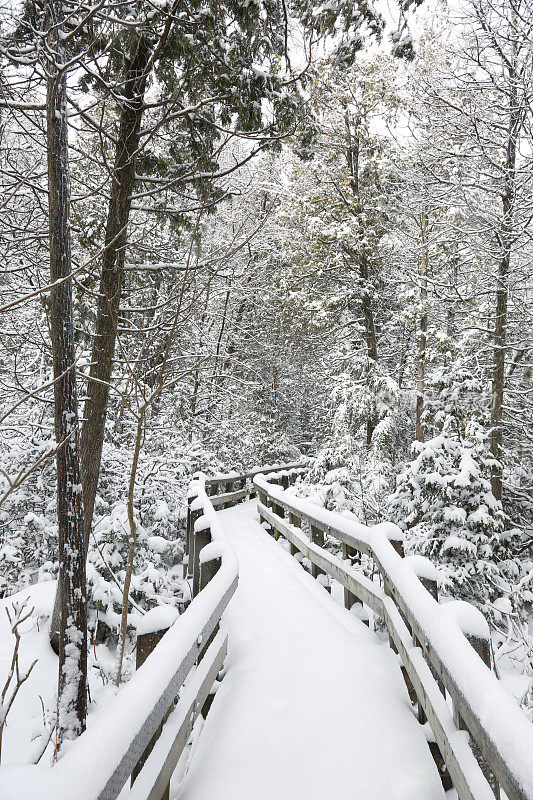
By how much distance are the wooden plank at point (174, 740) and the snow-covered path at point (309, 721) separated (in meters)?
0.35

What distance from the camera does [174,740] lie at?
7.53 ft

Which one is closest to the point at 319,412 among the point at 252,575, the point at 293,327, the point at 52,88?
the point at 293,327

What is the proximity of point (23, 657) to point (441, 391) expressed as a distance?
29.5 feet

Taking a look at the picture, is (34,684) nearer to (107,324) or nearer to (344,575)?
(344,575)

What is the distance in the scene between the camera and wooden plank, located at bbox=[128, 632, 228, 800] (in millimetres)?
1980

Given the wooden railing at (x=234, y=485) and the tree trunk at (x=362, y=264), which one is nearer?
the wooden railing at (x=234, y=485)

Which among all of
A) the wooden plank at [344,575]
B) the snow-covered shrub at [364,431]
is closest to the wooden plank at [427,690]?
the wooden plank at [344,575]

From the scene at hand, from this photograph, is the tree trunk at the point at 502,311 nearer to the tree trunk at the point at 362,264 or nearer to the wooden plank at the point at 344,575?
the tree trunk at the point at 362,264

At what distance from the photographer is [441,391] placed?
10609 millimetres

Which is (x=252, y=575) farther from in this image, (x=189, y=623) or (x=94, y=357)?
(x=189, y=623)

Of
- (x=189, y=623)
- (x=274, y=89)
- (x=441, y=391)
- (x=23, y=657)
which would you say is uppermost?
Answer: (x=274, y=89)

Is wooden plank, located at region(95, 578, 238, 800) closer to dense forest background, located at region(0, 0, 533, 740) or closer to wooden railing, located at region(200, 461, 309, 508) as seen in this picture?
dense forest background, located at region(0, 0, 533, 740)

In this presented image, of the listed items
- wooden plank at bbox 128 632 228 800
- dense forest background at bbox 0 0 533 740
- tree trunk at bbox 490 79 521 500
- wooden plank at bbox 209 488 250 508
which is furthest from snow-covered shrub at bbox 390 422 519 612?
wooden plank at bbox 128 632 228 800

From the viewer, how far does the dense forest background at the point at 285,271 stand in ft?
20.4
